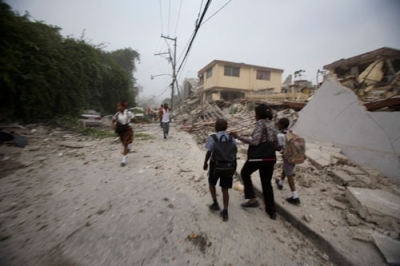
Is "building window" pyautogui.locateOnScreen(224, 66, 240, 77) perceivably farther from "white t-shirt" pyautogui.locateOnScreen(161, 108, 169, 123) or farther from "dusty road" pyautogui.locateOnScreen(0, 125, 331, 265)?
"dusty road" pyautogui.locateOnScreen(0, 125, 331, 265)

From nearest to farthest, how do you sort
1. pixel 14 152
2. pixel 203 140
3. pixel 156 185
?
1. pixel 156 185
2. pixel 14 152
3. pixel 203 140

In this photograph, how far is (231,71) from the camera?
23.5 m

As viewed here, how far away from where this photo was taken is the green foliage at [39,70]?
291 inches

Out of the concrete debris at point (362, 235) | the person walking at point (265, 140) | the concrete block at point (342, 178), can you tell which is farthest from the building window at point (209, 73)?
the concrete debris at point (362, 235)

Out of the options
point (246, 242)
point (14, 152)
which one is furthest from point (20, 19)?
point (246, 242)

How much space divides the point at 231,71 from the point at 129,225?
23.4m

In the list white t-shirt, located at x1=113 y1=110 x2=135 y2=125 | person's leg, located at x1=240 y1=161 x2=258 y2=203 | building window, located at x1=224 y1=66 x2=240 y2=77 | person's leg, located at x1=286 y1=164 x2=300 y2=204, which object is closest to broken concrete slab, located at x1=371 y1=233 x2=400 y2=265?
person's leg, located at x1=286 y1=164 x2=300 y2=204

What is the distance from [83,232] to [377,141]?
5938mm

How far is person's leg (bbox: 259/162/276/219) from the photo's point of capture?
2.77 m

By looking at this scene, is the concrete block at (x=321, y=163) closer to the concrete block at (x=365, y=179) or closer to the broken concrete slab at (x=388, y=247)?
the concrete block at (x=365, y=179)

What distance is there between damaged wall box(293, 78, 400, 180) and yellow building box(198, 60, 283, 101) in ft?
55.3

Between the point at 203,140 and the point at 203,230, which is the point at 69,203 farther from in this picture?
the point at 203,140

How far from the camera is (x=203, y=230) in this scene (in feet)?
8.47

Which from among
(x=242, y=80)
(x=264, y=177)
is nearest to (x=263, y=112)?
(x=264, y=177)
